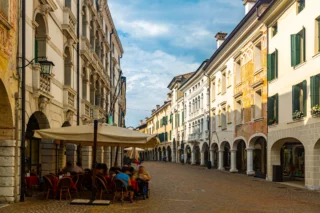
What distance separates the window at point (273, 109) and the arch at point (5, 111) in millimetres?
15941

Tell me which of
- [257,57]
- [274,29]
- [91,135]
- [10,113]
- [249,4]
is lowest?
[91,135]

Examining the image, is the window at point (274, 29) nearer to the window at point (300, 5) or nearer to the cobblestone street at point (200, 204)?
the window at point (300, 5)

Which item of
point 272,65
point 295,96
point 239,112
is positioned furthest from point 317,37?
point 239,112

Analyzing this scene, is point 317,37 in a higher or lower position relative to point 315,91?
higher

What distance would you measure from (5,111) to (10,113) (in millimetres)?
146

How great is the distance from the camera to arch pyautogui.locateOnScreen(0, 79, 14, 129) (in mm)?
11352

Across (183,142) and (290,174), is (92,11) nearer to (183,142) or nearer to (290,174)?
(290,174)

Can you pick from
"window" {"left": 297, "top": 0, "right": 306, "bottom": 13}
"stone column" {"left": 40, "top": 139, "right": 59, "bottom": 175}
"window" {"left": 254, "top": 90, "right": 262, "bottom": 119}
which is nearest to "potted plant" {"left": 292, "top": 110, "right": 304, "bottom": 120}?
"window" {"left": 297, "top": 0, "right": 306, "bottom": 13}

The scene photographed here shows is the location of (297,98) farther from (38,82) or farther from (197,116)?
(197,116)

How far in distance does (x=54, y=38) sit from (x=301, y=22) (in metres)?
11.8

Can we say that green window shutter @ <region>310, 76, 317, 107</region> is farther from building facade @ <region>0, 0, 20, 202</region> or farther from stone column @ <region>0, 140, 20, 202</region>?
stone column @ <region>0, 140, 20, 202</region>

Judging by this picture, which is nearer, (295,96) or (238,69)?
(295,96)

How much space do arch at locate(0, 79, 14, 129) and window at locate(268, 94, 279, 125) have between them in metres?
15.9

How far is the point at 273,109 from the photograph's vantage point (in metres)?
24.2
